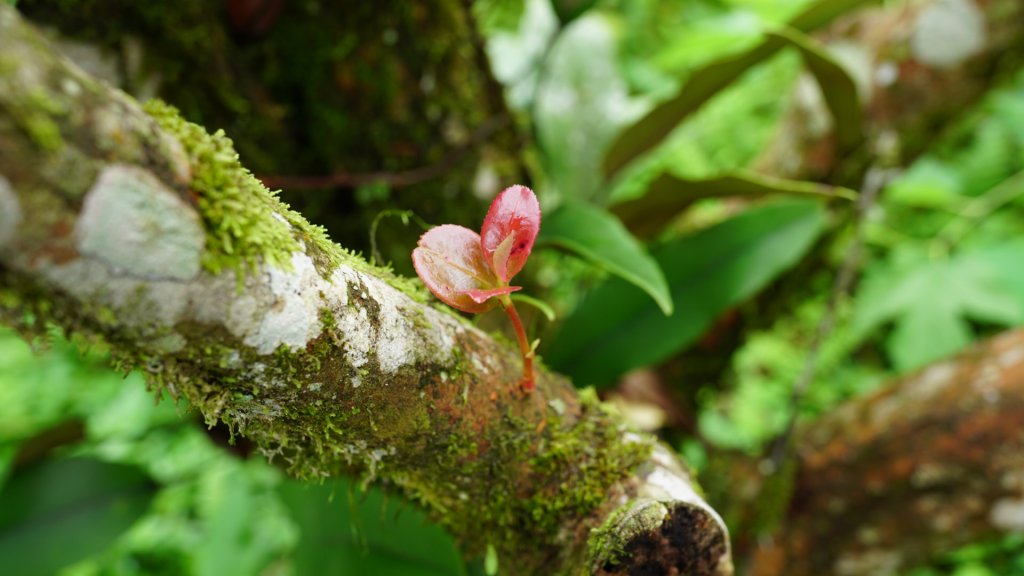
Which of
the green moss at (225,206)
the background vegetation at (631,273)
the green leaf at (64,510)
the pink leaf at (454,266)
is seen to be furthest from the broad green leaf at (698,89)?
the green leaf at (64,510)

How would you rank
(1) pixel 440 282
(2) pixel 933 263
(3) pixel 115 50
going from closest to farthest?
1. (1) pixel 440 282
2. (3) pixel 115 50
3. (2) pixel 933 263

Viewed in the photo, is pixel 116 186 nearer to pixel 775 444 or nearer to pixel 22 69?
pixel 22 69

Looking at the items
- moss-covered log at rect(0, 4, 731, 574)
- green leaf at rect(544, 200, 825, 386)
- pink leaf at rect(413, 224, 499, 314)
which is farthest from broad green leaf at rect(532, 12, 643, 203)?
pink leaf at rect(413, 224, 499, 314)

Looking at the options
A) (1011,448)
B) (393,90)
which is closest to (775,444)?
(1011,448)

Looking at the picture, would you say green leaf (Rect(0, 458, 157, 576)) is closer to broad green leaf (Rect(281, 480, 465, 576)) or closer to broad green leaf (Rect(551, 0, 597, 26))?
Result: broad green leaf (Rect(281, 480, 465, 576))

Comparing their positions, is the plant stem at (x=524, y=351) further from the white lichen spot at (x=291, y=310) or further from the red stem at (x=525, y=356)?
the white lichen spot at (x=291, y=310)

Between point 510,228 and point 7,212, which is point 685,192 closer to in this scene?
point 510,228

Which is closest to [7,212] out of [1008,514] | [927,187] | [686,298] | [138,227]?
[138,227]

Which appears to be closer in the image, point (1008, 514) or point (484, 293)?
point (484, 293)
